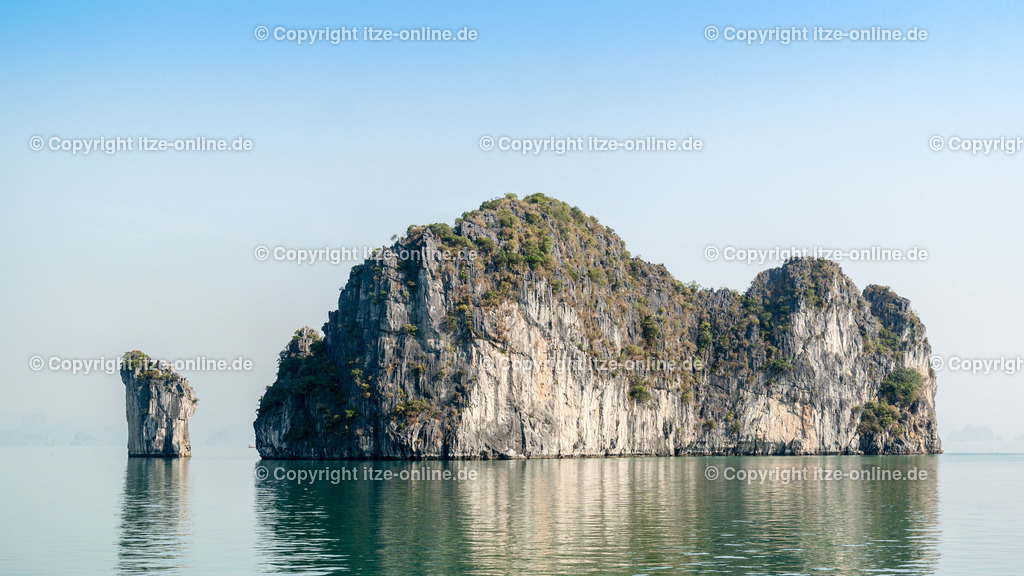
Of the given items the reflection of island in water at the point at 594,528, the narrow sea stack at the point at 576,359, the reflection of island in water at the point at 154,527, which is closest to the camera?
the reflection of island in water at the point at 594,528

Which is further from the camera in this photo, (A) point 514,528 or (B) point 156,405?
(B) point 156,405

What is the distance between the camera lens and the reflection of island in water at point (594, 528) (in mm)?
33219

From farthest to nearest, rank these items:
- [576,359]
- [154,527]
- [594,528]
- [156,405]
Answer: [576,359] → [156,405] → [154,527] → [594,528]

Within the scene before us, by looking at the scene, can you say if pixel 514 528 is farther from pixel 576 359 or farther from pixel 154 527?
pixel 576 359

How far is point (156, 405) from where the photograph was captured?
454ft

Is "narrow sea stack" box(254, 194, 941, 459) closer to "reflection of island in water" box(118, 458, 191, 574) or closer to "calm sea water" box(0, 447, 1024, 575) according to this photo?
"reflection of island in water" box(118, 458, 191, 574)

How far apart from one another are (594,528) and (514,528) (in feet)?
11.8

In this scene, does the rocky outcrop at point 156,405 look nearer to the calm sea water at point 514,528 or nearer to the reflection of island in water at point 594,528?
the calm sea water at point 514,528

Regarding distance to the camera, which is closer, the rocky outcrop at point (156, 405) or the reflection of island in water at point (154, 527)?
the reflection of island in water at point (154, 527)

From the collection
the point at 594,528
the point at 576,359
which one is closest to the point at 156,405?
the point at 576,359

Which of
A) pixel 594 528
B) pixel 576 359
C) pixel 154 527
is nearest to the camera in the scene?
pixel 594 528

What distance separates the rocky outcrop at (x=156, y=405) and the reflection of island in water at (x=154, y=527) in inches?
2457

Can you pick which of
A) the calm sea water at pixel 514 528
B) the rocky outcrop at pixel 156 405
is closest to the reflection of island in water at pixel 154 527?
the calm sea water at pixel 514 528

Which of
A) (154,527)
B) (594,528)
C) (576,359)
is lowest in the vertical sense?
(154,527)
